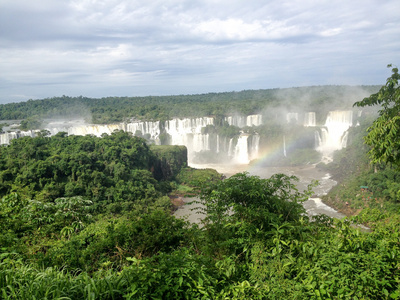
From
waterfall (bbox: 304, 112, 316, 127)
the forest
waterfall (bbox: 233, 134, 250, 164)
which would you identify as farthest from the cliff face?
the forest

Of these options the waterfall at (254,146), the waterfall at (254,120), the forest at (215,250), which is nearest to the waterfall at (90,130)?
the waterfall at (254,146)

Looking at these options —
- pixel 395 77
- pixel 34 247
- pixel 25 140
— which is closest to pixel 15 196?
pixel 34 247

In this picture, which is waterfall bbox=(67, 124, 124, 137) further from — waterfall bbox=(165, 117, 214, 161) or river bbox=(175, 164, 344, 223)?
river bbox=(175, 164, 344, 223)

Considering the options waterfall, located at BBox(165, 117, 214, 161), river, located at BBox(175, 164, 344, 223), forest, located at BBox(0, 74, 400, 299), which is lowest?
river, located at BBox(175, 164, 344, 223)

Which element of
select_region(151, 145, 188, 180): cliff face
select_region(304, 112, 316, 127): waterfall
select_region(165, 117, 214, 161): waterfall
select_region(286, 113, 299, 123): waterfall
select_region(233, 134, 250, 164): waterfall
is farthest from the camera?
select_region(286, 113, 299, 123): waterfall

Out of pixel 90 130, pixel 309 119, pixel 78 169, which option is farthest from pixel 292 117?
pixel 78 169
